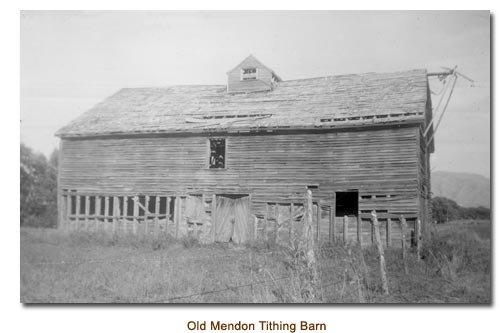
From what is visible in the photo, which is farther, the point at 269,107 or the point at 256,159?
the point at 269,107

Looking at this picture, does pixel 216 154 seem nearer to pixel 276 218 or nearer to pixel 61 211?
pixel 276 218

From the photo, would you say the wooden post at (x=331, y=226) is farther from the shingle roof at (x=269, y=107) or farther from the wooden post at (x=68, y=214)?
the wooden post at (x=68, y=214)

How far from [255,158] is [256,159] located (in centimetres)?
6

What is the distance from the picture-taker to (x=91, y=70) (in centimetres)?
1263

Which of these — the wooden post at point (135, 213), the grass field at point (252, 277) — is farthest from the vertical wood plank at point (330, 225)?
the wooden post at point (135, 213)

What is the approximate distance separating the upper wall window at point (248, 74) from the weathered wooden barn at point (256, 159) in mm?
68

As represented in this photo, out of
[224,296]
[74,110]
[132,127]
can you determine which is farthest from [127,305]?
[132,127]

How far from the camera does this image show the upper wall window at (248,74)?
70.0ft

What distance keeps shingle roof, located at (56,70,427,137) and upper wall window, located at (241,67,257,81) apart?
113 cm

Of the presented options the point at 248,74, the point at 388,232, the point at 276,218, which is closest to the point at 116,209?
the point at 276,218

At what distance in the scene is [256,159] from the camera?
18125 millimetres

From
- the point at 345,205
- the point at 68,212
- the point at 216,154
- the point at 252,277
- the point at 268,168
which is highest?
the point at 216,154

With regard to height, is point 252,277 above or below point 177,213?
below
